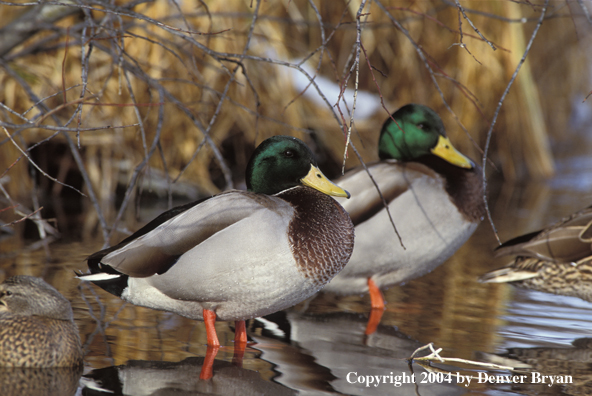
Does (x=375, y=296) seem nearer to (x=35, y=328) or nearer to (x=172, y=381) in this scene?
(x=172, y=381)

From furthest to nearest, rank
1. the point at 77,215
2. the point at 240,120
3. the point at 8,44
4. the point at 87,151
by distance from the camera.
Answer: the point at 240,120 → the point at 87,151 → the point at 77,215 → the point at 8,44

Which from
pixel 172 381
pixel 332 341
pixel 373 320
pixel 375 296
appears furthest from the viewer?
pixel 375 296

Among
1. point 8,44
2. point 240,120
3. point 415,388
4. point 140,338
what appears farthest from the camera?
point 240,120

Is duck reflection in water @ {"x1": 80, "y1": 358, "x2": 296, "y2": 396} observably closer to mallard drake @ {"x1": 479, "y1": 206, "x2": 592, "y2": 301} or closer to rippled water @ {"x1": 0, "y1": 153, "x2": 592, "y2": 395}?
rippled water @ {"x1": 0, "y1": 153, "x2": 592, "y2": 395}

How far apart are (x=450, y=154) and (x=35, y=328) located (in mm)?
2449

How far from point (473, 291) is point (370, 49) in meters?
4.62

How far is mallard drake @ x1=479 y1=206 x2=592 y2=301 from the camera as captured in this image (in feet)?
12.0

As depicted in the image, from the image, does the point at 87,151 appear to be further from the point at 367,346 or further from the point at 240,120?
the point at 367,346

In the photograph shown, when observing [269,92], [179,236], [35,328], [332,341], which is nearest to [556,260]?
[332,341]

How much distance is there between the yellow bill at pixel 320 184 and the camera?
301 cm

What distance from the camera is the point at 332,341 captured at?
3.22 meters

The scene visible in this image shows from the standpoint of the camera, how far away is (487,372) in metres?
2.76

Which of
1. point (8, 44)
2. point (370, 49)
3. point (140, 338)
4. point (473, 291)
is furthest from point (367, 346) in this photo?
point (370, 49)

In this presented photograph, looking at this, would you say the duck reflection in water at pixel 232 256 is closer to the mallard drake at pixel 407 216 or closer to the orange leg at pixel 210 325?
the orange leg at pixel 210 325
